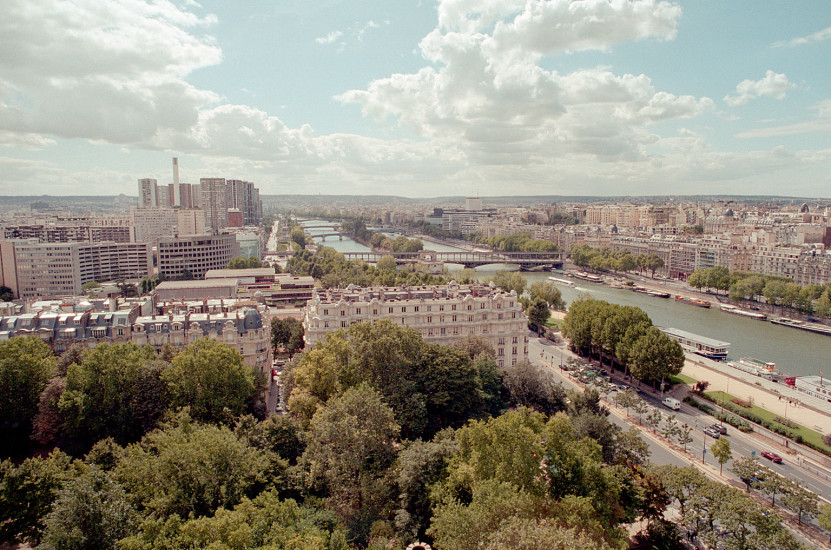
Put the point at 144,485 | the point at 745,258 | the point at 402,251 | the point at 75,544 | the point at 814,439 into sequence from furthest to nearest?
the point at 402,251 < the point at 745,258 < the point at 814,439 < the point at 144,485 < the point at 75,544

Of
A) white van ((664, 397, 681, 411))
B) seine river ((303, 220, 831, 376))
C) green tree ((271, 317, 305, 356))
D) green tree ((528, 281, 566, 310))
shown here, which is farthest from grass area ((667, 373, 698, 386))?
green tree ((271, 317, 305, 356))

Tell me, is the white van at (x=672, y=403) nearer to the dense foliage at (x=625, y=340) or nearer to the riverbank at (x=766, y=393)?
the dense foliage at (x=625, y=340)

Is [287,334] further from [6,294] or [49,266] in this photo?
[49,266]

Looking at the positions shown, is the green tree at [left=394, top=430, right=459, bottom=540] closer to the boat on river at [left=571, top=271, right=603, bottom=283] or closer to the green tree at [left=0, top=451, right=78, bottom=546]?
the green tree at [left=0, top=451, right=78, bottom=546]

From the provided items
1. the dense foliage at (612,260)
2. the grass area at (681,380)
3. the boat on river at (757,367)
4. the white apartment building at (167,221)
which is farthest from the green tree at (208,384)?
the white apartment building at (167,221)

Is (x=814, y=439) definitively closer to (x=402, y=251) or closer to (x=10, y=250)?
(x=10, y=250)

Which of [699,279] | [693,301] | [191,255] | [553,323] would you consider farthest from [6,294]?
[699,279]

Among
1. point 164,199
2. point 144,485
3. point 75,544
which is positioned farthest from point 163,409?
→ point 164,199
